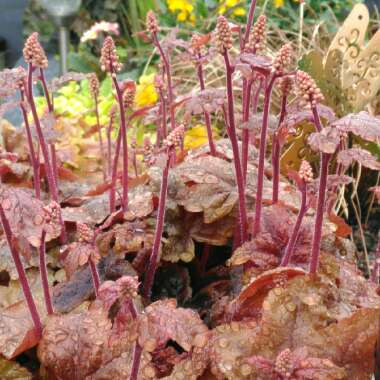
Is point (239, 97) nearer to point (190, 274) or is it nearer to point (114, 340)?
point (190, 274)

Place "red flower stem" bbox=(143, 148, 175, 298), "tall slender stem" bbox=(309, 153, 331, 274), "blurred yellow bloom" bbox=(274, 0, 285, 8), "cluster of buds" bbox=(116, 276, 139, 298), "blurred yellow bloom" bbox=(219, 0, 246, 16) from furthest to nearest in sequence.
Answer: "blurred yellow bloom" bbox=(274, 0, 285, 8) < "blurred yellow bloom" bbox=(219, 0, 246, 16) < "red flower stem" bbox=(143, 148, 175, 298) < "tall slender stem" bbox=(309, 153, 331, 274) < "cluster of buds" bbox=(116, 276, 139, 298)

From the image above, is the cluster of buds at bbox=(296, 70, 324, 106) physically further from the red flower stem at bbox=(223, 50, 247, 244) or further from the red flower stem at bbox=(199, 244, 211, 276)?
the red flower stem at bbox=(199, 244, 211, 276)

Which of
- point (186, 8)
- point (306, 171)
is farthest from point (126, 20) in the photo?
point (306, 171)

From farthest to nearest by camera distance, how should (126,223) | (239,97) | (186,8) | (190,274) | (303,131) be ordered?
(186,8) → (239,97) → (303,131) → (190,274) → (126,223)

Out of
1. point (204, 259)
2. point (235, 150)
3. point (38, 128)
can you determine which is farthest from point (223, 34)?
point (204, 259)

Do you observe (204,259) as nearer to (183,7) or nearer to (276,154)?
(276,154)

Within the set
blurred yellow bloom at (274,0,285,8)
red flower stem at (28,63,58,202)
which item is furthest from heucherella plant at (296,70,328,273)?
blurred yellow bloom at (274,0,285,8)
